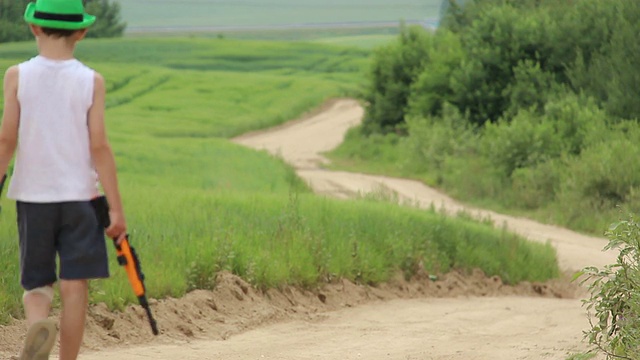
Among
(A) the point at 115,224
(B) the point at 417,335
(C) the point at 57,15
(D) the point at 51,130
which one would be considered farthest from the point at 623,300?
(C) the point at 57,15

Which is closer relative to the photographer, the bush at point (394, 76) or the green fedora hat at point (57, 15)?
the green fedora hat at point (57, 15)

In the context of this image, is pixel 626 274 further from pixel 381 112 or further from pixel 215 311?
pixel 381 112

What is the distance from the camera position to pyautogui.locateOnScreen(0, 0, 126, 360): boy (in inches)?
239

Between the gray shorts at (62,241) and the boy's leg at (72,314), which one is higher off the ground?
the gray shorts at (62,241)

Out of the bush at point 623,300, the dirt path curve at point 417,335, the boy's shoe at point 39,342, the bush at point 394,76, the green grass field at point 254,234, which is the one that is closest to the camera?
the boy's shoe at point 39,342

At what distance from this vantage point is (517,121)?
3031 cm

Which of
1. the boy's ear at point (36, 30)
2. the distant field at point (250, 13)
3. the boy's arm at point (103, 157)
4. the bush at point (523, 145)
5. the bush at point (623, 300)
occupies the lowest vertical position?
the distant field at point (250, 13)

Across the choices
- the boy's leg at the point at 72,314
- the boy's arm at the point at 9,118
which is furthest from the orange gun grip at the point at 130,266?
the boy's arm at the point at 9,118

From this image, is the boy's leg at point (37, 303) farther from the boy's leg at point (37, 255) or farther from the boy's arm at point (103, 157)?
the boy's arm at point (103, 157)

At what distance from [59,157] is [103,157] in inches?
8.0

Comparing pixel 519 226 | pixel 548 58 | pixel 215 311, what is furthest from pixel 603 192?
pixel 215 311

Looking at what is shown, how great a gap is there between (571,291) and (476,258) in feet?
5.90

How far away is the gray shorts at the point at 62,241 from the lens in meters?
6.12

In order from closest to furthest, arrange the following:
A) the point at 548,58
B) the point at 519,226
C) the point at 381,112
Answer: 1. the point at 519,226
2. the point at 548,58
3. the point at 381,112
